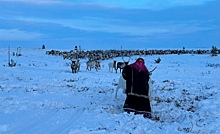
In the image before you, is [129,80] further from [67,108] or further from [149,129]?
[149,129]

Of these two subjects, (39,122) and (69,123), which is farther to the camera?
(39,122)

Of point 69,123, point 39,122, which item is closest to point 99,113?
point 69,123

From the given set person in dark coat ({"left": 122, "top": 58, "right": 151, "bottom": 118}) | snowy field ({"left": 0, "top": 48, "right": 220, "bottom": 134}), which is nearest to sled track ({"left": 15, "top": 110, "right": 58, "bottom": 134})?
snowy field ({"left": 0, "top": 48, "right": 220, "bottom": 134})

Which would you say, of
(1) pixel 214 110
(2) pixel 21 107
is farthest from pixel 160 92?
(2) pixel 21 107

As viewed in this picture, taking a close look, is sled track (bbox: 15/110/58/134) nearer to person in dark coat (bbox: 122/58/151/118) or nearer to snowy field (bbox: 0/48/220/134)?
snowy field (bbox: 0/48/220/134)

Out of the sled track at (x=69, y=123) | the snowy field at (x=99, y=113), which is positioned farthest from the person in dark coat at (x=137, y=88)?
the sled track at (x=69, y=123)

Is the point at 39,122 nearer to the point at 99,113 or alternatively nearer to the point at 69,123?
the point at 69,123

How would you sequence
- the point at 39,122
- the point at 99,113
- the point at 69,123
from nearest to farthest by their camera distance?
the point at 69,123, the point at 39,122, the point at 99,113

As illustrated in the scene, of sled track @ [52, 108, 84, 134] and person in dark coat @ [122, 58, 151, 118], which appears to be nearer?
sled track @ [52, 108, 84, 134]

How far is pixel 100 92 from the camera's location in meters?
Result: 15.2

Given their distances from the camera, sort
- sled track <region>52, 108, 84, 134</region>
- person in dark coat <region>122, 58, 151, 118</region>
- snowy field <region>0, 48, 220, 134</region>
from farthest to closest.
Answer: person in dark coat <region>122, 58, 151, 118</region>
snowy field <region>0, 48, 220, 134</region>
sled track <region>52, 108, 84, 134</region>

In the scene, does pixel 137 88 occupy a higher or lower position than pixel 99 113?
→ higher

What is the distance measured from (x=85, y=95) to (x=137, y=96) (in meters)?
4.12

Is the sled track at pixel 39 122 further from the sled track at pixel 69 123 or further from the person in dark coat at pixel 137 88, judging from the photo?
the person in dark coat at pixel 137 88
